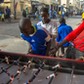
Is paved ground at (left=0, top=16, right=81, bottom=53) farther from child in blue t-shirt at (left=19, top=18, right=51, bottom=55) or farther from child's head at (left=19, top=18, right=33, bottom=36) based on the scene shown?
child's head at (left=19, top=18, right=33, bottom=36)

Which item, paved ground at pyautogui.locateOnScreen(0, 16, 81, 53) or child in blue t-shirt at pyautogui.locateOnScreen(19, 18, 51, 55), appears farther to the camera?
paved ground at pyautogui.locateOnScreen(0, 16, 81, 53)

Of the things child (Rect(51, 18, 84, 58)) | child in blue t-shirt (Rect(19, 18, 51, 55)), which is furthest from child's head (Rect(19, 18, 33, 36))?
child (Rect(51, 18, 84, 58))

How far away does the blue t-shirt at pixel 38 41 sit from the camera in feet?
14.9

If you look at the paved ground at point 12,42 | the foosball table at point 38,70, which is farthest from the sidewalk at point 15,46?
the foosball table at point 38,70

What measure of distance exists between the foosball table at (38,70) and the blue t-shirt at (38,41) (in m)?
0.65

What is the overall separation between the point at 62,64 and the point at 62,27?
Result: 175 inches

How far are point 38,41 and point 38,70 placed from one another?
1229mm

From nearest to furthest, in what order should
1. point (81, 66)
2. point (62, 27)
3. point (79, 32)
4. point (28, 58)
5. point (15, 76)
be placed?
point (15, 76) → point (81, 66) → point (28, 58) → point (79, 32) → point (62, 27)

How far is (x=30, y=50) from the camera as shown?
492cm

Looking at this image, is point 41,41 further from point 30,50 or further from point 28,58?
point 28,58

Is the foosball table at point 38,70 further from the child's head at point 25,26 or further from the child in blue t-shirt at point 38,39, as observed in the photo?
the child in blue t-shirt at point 38,39

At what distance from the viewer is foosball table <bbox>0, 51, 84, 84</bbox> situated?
123 inches

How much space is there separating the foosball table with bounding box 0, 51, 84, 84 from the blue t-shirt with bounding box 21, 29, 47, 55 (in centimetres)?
65

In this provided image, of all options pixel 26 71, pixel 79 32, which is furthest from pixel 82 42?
pixel 26 71
